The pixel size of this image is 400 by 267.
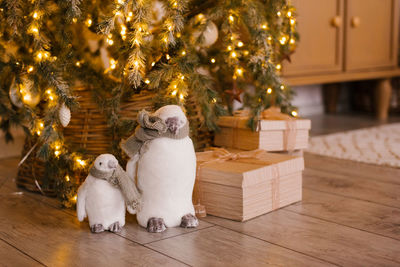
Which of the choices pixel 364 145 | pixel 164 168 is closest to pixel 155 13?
pixel 164 168

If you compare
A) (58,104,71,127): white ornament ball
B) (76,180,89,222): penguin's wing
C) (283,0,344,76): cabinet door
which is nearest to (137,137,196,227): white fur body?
(76,180,89,222): penguin's wing

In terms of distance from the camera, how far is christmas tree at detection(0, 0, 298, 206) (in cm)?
117

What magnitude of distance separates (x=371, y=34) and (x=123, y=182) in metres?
2.13

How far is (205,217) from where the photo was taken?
117 centimetres

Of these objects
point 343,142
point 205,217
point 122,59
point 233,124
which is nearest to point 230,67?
point 233,124

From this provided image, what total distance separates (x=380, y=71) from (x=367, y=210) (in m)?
1.81

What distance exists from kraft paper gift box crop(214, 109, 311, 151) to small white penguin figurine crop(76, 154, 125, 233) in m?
0.45

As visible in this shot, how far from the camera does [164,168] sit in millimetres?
1069

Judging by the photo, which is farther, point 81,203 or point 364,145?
point 364,145

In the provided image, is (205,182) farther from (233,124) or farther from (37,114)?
(37,114)

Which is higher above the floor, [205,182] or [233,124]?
[233,124]

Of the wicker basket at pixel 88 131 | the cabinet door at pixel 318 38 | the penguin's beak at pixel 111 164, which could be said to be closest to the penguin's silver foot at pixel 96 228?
the penguin's beak at pixel 111 164

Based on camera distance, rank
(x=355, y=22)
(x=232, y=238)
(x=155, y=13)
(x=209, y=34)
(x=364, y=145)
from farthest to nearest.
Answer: (x=355, y=22) → (x=364, y=145) → (x=155, y=13) → (x=209, y=34) → (x=232, y=238)

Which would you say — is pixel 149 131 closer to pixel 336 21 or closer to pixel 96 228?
pixel 96 228
